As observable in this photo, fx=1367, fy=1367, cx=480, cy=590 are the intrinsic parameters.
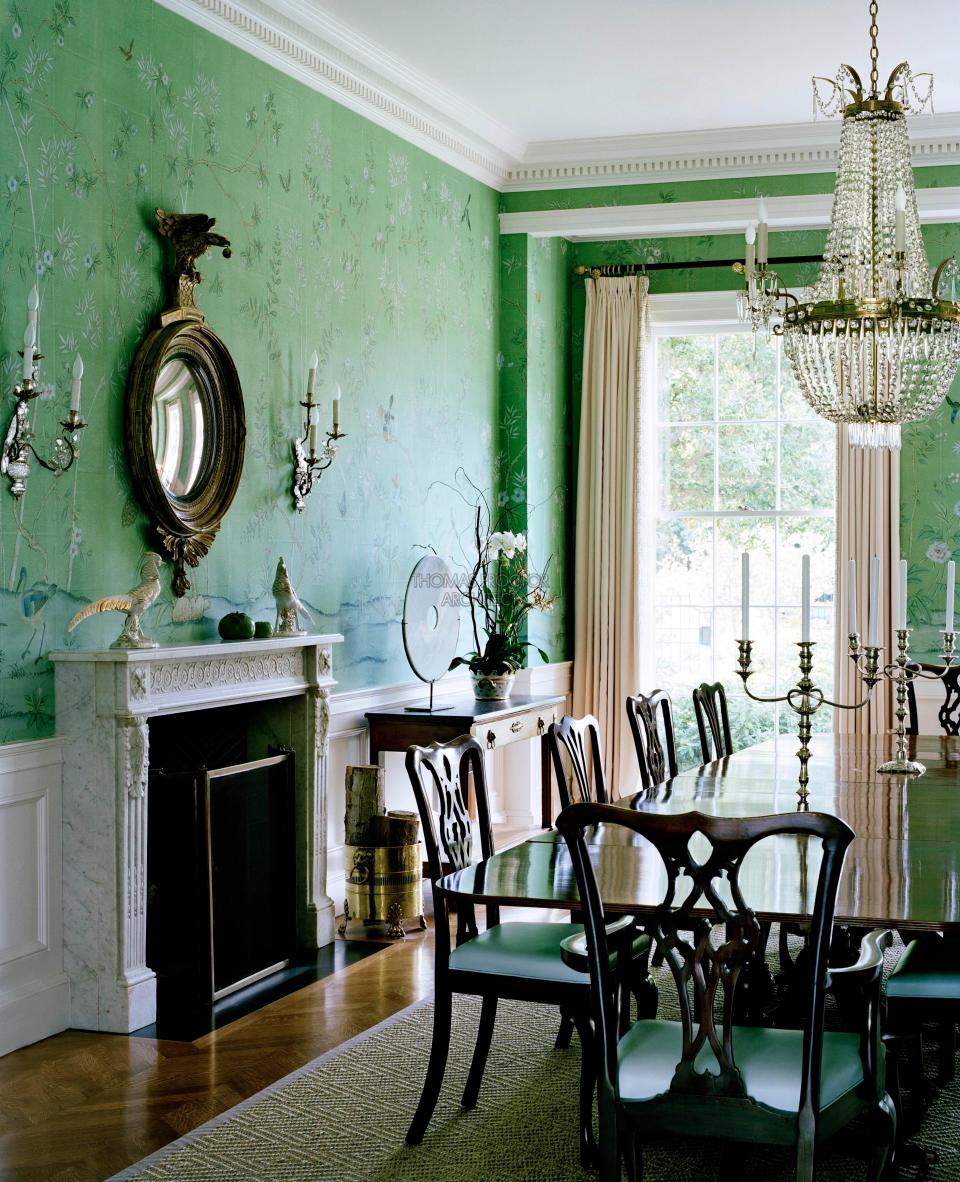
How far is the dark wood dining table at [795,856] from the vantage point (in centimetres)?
259

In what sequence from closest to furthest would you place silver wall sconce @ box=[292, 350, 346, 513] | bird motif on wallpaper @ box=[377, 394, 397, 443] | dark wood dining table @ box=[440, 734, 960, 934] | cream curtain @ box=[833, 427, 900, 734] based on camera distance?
dark wood dining table @ box=[440, 734, 960, 934] < silver wall sconce @ box=[292, 350, 346, 513] < bird motif on wallpaper @ box=[377, 394, 397, 443] < cream curtain @ box=[833, 427, 900, 734]

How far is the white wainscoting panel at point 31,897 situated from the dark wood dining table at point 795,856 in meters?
1.42

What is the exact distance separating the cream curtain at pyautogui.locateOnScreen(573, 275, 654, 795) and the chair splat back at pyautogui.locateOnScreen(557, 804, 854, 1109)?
513 centimetres

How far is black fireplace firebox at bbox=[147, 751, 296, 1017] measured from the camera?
4.22m

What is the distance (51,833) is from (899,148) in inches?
131

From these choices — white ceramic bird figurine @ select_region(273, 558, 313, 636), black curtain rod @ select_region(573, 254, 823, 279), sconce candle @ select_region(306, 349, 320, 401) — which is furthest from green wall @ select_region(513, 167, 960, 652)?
white ceramic bird figurine @ select_region(273, 558, 313, 636)

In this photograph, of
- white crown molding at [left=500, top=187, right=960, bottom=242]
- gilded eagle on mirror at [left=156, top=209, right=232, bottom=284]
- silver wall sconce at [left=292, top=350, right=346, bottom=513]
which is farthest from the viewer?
white crown molding at [left=500, top=187, right=960, bottom=242]

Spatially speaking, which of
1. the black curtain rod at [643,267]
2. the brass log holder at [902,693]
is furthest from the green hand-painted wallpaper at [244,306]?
the brass log holder at [902,693]

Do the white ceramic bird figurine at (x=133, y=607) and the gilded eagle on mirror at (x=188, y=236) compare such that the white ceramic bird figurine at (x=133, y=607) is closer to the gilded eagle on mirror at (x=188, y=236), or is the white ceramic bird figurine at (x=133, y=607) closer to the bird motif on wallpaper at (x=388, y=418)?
the gilded eagle on mirror at (x=188, y=236)

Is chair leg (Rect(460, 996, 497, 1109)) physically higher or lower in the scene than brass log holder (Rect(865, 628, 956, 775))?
lower

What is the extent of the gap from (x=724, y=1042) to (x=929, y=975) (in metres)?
0.83

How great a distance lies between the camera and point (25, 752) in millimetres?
3809

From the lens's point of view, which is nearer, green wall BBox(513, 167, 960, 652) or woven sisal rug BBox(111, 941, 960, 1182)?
woven sisal rug BBox(111, 941, 960, 1182)

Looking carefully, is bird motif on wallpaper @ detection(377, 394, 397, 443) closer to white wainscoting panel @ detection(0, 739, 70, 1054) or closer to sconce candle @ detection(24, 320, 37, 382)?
sconce candle @ detection(24, 320, 37, 382)
